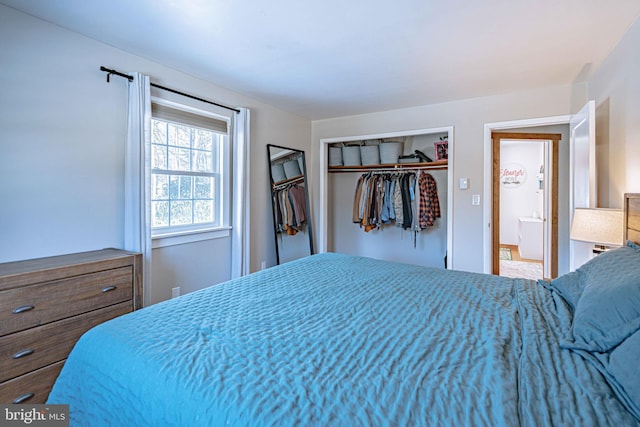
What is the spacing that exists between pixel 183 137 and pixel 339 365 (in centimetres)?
266

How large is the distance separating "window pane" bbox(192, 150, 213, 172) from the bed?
1.85 metres

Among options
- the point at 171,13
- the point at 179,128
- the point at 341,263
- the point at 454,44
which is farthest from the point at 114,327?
the point at 454,44

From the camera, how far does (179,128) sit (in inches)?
112

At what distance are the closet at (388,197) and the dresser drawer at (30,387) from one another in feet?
10.5

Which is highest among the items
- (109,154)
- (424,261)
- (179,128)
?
(179,128)

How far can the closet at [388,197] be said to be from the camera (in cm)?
401

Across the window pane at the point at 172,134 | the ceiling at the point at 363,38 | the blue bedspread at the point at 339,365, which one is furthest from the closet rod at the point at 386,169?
the blue bedspread at the point at 339,365

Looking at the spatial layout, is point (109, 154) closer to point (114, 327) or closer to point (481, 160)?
point (114, 327)

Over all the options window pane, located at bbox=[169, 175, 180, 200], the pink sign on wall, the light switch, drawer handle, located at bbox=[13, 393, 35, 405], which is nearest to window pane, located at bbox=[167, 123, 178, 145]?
window pane, located at bbox=[169, 175, 180, 200]

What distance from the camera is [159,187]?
2684mm

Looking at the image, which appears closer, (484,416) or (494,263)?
(484,416)

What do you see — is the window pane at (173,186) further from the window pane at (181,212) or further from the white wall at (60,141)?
the white wall at (60,141)

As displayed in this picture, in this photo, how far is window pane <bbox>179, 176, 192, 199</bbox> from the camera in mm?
2876

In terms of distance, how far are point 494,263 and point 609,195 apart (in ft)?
5.80
